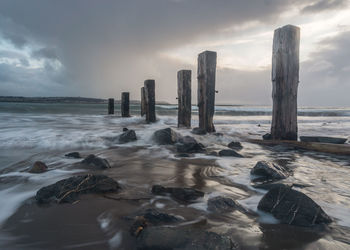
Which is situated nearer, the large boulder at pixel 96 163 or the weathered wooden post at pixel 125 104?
the large boulder at pixel 96 163

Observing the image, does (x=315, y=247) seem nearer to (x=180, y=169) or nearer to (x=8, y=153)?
(x=180, y=169)

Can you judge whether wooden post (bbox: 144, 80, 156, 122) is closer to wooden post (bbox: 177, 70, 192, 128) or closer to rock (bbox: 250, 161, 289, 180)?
wooden post (bbox: 177, 70, 192, 128)

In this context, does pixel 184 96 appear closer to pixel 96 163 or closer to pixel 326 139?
pixel 326 139

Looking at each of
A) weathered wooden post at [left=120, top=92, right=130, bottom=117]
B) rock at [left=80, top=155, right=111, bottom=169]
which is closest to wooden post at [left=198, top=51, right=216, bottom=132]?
rock at [left=80, top=155, right=111, bottom=169]

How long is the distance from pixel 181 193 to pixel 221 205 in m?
0.46

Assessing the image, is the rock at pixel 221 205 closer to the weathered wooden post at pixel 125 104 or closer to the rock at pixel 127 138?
the rock at pixel 127 138

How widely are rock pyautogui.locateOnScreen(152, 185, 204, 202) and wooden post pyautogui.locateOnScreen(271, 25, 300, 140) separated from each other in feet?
13.0

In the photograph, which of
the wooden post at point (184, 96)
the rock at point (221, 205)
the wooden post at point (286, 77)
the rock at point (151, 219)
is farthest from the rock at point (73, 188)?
the wooden post at point (184, 96)

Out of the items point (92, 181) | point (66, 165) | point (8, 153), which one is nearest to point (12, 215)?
point (92, 181)

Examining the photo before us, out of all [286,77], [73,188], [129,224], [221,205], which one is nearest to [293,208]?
[221,205]

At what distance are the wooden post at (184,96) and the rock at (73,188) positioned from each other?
6.68 metres

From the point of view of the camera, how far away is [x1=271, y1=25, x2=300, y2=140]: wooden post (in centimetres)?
527

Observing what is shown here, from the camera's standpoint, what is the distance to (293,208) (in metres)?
1.95

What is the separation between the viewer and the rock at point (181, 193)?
2.39 m
